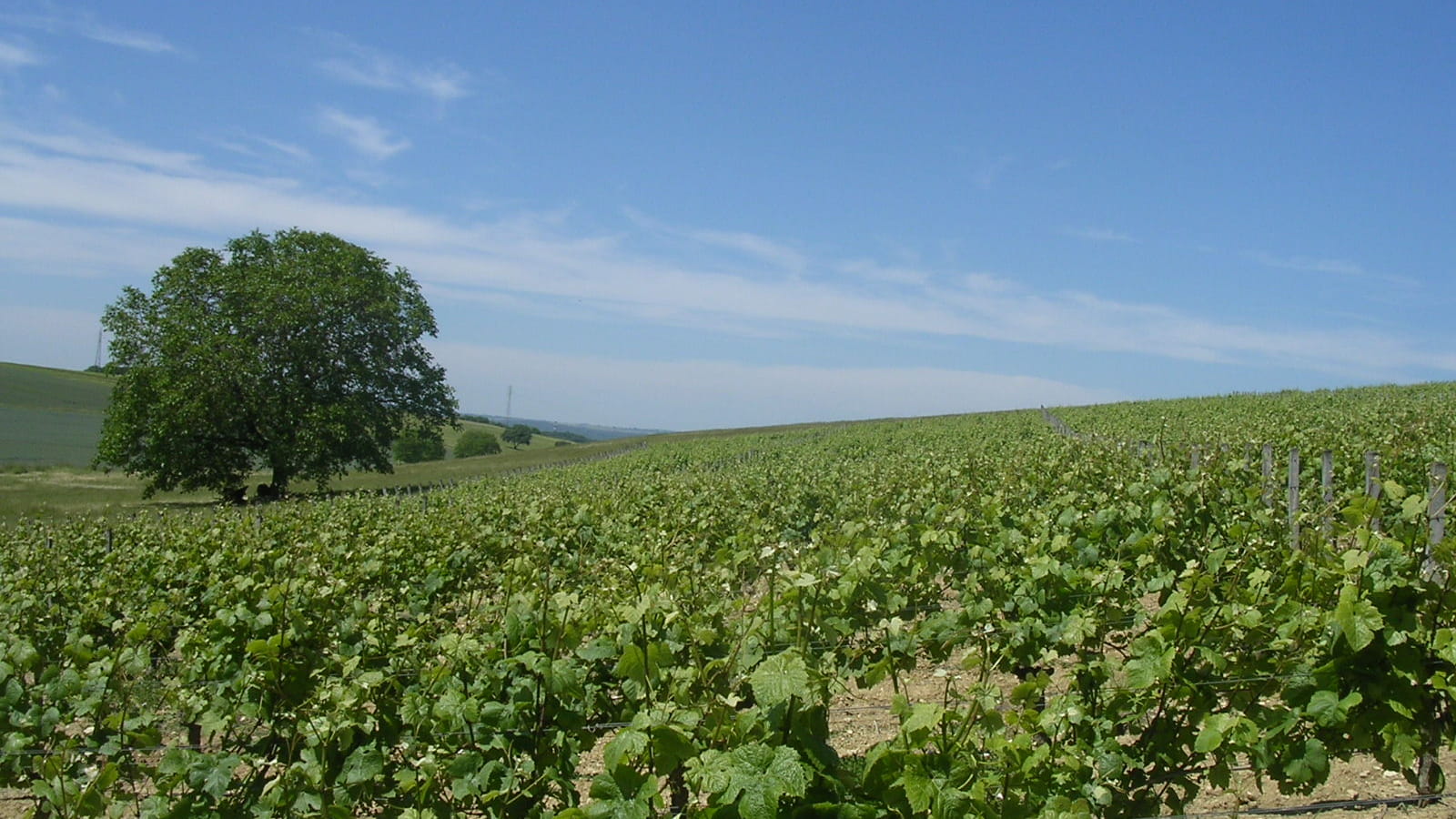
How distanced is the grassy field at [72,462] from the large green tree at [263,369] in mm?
1701

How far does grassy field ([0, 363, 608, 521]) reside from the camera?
1230 inches

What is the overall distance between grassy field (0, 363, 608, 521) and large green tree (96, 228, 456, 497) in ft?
5.58

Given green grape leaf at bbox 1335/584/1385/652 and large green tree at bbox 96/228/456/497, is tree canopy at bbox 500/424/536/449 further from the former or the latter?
green grape leaf at bbox 1335/584/1385/652

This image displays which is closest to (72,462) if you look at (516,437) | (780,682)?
(516,437)

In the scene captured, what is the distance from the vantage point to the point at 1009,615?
4781mm

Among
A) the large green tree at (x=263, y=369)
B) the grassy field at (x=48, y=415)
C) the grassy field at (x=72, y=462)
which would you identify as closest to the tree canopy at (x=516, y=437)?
the grassy field at (x=72, y=462)

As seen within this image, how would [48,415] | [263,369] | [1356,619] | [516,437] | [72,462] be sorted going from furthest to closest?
1. [516,437]
2. [48,415]
3. [72,462]
4. [263,369]
5. [1356,619]

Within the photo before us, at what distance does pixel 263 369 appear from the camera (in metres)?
29.8

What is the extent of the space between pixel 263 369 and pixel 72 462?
60.3 feet

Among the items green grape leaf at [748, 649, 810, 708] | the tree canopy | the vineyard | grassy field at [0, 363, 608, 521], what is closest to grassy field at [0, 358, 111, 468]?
grassy field at [0, 363, 608, 521]

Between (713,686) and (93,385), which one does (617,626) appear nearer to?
(713,686)

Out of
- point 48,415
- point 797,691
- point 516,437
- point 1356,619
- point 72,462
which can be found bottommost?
point 72,462

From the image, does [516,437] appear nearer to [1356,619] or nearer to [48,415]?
[48,415]

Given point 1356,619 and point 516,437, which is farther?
point 516,437
